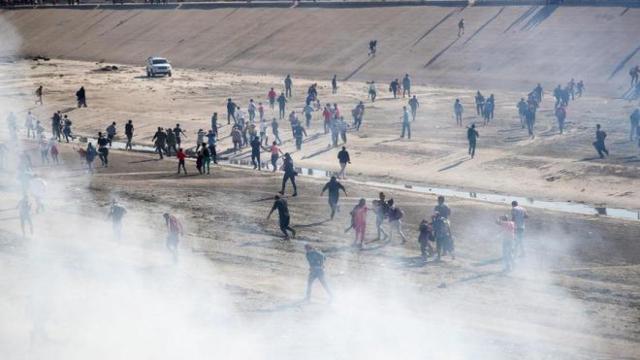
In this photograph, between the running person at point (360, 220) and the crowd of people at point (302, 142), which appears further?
the running person at point (360, 220)

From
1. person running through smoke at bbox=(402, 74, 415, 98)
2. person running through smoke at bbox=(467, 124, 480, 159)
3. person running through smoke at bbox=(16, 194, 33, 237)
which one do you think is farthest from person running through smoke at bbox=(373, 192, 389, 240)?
person running through smoke at bbox=(402, 74, 415, 98)

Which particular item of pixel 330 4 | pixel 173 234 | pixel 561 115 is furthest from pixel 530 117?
pixel 330 4

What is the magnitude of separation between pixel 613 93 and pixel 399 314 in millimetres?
33440

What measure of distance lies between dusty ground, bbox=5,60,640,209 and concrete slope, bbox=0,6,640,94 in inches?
122

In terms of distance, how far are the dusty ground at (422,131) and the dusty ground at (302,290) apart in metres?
5.23

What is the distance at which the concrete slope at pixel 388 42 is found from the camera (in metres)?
58.5

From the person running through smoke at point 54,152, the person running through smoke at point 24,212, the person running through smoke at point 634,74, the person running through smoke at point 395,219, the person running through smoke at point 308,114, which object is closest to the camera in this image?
the person running through smoke at point 395,219

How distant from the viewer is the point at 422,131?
45.6m

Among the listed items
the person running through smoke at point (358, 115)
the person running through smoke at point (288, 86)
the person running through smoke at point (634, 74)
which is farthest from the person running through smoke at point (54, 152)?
the person running through smoke at point (634, 74)

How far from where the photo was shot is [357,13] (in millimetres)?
76125

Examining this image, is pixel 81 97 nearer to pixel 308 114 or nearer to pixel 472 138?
pixel 308 114

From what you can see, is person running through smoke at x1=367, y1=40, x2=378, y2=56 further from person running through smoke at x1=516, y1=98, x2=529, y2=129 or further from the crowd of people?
person running through smoke at x1=516, y1=98, x2=529, y2=129

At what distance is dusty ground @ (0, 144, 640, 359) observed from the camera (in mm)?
20406

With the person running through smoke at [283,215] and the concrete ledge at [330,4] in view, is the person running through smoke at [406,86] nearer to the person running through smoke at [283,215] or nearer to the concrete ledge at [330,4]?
the concrete ledge at [330,4]
